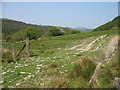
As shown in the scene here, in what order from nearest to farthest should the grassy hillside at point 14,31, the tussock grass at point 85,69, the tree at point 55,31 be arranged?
1. the tussock grass at point 85,69
2. the grassy hillside at point 14,31
3. the tree at point 55,31


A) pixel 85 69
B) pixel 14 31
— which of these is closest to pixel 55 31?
pixel 14 31

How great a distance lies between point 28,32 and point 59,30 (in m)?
16.7

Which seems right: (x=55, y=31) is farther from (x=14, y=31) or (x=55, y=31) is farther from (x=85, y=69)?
(x=85, y=69)

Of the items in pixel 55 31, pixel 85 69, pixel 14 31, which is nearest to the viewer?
pixel 85 69

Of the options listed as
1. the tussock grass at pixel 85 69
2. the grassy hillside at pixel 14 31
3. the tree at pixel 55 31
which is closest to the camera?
the tussock grass at pixel 85 69

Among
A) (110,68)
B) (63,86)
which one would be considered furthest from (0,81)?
(110,68)

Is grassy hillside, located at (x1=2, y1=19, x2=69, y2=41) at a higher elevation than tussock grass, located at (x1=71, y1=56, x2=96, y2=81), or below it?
higher

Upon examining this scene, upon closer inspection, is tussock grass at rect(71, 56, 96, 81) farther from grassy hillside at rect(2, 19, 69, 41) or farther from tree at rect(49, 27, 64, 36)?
tree at rect(49, 27, 64, 36)

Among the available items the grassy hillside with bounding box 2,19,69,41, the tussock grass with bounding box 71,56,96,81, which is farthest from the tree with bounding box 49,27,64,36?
the tussock grass with bounding box 71,56,96,81

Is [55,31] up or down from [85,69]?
up

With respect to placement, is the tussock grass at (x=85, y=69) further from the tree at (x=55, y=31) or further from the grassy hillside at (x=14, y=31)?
the tree at (x=55, y=31)

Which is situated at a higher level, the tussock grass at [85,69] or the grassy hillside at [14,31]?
the grassy hillside at [14,31]

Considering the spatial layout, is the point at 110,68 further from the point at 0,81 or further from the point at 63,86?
the point at 0,81

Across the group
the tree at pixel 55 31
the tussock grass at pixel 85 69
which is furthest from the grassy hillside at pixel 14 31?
the tussock grass at pixel 85 69
